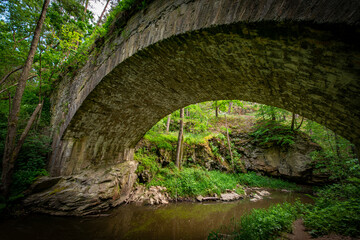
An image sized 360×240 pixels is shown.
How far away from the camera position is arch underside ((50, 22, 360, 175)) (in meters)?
1.50

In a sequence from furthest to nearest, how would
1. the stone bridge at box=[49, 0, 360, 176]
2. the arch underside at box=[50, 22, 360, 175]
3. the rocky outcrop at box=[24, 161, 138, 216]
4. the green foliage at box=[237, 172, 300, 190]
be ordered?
the green foliage at box=[237, 172, 300, 190] → the rocky outcrop at box=[24, 161, 138, 216] → the arch underside at box=[50, 22, 360, 175] → the stone bridge at box=[49, 0, 360, 176]

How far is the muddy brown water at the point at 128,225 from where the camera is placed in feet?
11.2

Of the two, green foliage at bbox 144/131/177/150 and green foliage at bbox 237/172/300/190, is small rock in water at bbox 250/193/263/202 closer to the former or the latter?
green foliage at bbox 237/172/300/190

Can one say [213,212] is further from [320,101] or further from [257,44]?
[257,44]

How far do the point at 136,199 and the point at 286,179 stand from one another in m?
11.1

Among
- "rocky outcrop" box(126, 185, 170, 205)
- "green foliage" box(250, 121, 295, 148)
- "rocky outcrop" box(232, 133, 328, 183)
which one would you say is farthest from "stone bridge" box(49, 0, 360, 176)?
"rocky outcrop" box(232, 133, 328, 183)

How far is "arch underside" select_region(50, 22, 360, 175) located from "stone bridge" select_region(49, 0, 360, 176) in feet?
0.04

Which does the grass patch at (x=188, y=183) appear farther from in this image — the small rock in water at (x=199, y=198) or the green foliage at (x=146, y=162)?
the green foliage at (x=146, y=162)

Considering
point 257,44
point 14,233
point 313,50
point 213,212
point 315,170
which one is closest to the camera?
point 313,50

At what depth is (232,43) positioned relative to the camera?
6.62 ft

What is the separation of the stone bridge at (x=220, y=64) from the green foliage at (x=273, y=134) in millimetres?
9526

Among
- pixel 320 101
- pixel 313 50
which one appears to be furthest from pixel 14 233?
pixel 320 101

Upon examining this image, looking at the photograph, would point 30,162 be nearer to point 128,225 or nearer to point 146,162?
point 128,225

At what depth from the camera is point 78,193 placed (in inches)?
186
